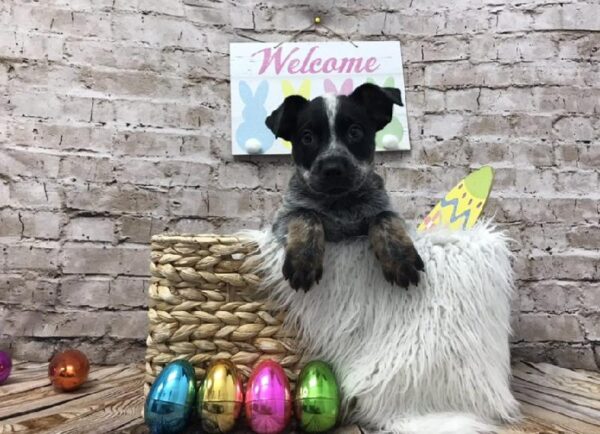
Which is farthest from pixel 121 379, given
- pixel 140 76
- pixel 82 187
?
pixel 140 76

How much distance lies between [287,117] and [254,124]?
0.52 metres

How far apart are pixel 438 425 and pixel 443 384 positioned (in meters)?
0.10

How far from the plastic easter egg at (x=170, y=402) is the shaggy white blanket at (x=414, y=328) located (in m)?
0.24

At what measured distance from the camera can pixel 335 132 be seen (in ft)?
3.43

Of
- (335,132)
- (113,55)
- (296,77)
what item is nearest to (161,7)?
(113,55)

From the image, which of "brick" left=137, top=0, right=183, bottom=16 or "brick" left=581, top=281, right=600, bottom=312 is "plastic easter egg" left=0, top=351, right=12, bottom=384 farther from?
"brick" left=581, top=281, right=600, bottom=312

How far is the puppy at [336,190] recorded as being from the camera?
2.99 ft

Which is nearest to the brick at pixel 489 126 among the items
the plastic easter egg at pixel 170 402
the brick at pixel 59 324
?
the plastic easter egg at pixel 170 402

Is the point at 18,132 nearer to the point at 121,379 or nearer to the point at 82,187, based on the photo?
the point at 82,187

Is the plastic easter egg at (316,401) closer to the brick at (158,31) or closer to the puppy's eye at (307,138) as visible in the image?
the puppy's eye at (307,138)

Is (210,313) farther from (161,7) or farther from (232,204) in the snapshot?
(161,7)

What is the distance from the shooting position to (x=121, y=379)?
50.6 inches

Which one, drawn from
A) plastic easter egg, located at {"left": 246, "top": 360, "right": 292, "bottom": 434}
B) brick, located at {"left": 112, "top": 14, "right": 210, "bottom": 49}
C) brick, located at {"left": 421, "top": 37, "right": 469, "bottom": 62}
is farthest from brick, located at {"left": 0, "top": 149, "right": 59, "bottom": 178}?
brick, located at {"left": 421, "top": 37, "right": 469, "bottom": 62}

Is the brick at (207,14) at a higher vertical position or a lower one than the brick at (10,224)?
higher
